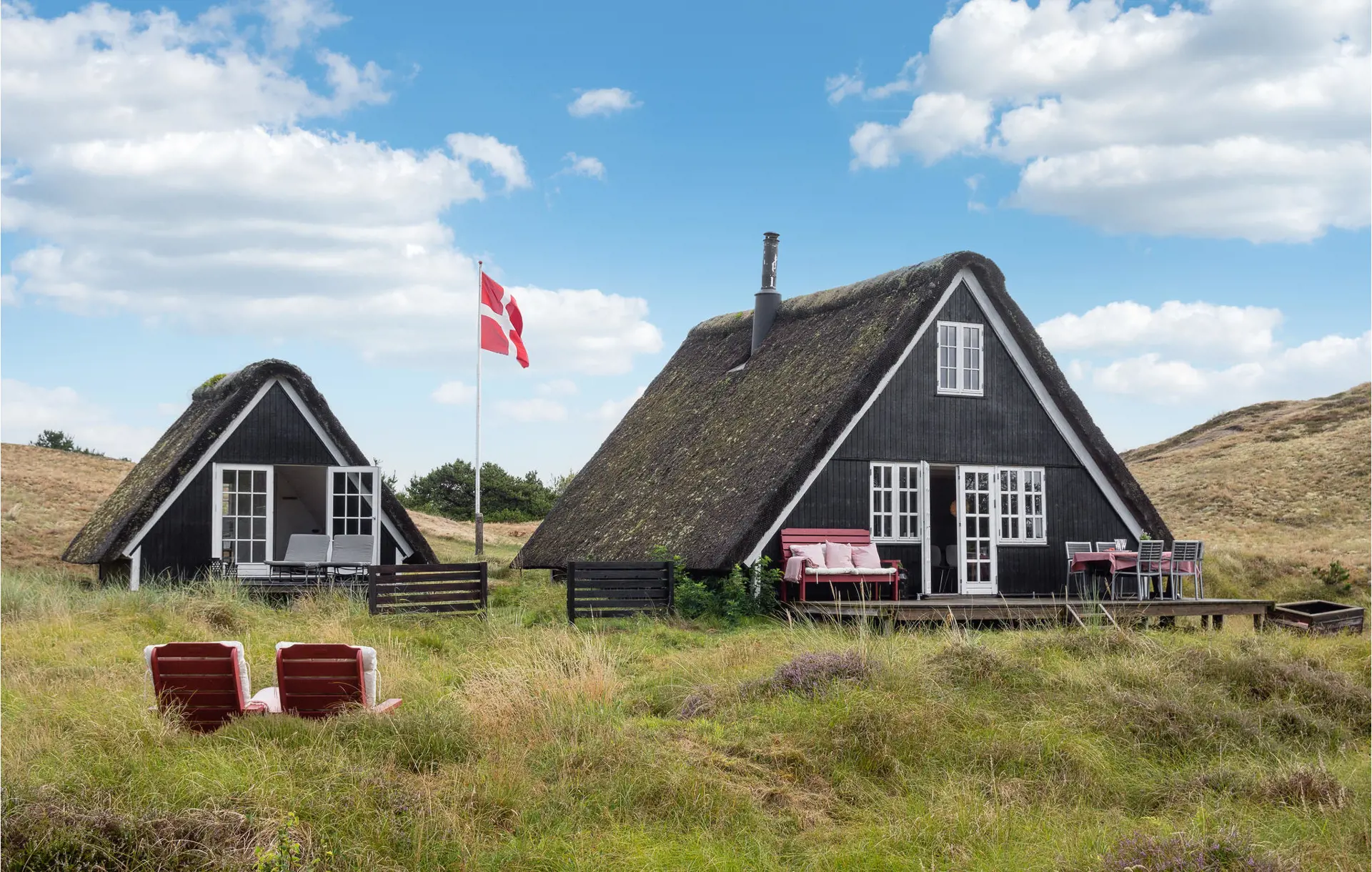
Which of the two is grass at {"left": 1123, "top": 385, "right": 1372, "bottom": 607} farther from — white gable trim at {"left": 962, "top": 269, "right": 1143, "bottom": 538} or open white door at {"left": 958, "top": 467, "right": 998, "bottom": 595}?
open white door at {"left": 958, "top": 467, "right": 998, "bottom": 595}

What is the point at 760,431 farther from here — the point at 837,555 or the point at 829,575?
the point at 829,575

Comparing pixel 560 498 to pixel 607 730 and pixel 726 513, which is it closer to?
pixel 726 513

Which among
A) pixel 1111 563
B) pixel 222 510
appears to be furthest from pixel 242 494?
pixel 1111 563

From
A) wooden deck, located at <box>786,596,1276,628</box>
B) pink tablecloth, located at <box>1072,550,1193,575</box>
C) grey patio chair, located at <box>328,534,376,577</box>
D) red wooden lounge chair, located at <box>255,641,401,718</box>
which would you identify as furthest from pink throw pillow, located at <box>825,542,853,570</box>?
red wooden lounge chair, located at <box>255,641,401,718</box>

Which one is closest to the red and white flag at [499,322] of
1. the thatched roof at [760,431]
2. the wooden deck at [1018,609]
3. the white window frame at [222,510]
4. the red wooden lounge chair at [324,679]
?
the thatched roof at [760,431]

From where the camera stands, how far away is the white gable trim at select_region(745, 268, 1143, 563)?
18.0 meters

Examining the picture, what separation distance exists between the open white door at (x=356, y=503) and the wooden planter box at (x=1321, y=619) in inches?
546

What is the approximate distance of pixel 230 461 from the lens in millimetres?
19750

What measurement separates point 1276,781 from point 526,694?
5170 millimetres

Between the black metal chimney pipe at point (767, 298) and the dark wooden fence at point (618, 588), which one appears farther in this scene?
the black metal chimney pipe at point (767, 298)

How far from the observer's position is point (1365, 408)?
55938mm

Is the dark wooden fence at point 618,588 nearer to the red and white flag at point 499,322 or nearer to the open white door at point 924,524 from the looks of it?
the open white door at point 924,524

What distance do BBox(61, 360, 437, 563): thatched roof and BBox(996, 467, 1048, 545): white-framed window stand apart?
927cm

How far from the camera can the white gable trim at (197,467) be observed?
18.9m
